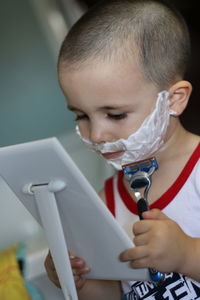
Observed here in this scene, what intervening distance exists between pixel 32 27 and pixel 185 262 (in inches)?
32.9

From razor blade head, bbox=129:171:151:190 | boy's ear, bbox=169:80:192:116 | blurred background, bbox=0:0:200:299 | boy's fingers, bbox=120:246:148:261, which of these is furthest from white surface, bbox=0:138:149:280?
blurred background, bbox=0:0:200:299

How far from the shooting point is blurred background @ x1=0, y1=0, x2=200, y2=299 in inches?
46.6

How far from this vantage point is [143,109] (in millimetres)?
673

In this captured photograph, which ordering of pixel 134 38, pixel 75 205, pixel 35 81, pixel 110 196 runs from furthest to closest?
1. pixel 35 81
2. pixel 110 196
3. pixel 134 38
4. pixel 75 205

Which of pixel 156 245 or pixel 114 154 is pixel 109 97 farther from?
pixel 156 245

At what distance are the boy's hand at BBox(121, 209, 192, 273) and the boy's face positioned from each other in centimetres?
15

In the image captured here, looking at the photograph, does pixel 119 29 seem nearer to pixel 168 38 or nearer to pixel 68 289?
pixel 168 38

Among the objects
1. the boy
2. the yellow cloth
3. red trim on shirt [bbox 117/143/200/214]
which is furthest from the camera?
the yellow cloth

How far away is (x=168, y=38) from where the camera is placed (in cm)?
70

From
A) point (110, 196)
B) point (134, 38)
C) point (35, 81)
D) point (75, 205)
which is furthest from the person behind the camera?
point (35, 81)

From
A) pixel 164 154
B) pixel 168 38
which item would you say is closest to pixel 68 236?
pixel 164 154

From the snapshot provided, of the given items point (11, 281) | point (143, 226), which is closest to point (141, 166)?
point (143, 226)

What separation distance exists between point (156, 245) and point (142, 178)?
4.8 inches

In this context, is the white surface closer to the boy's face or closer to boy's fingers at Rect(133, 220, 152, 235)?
boy's fingers at Rect(133, 220, 152, 235)
